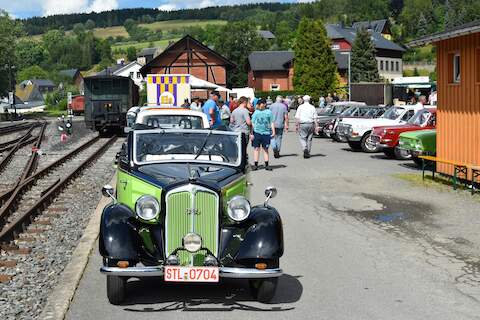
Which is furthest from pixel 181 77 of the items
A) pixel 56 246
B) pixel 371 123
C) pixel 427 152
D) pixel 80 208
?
pixel 56 246

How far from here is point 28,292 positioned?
761cm

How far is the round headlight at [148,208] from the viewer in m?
6.83

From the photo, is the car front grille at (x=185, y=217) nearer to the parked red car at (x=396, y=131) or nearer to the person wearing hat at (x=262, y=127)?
the person wearing hat at (x=262, y=127)

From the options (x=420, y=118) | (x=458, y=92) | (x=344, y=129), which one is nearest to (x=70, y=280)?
(x=458, y=92)

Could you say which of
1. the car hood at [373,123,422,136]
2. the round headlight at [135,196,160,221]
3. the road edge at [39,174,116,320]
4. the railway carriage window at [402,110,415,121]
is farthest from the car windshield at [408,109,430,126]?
the round headlight at [135,196,160,221]

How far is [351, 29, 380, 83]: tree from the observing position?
3664 inches

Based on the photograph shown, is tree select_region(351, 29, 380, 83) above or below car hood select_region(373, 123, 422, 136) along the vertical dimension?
above

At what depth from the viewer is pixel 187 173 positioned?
24.6 feet

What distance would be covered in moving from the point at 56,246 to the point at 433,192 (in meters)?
7.94

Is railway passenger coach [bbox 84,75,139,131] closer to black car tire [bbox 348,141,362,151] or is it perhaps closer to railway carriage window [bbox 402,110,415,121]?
black car tire [bbox 348,141,362,151]

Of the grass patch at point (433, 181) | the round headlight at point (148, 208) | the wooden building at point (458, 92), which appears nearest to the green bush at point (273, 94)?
the grass patch at point (433, 181)

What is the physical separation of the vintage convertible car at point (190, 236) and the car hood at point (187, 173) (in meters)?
0.02

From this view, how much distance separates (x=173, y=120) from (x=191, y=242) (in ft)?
28.7

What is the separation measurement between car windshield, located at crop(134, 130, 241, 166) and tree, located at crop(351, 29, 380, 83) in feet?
283
